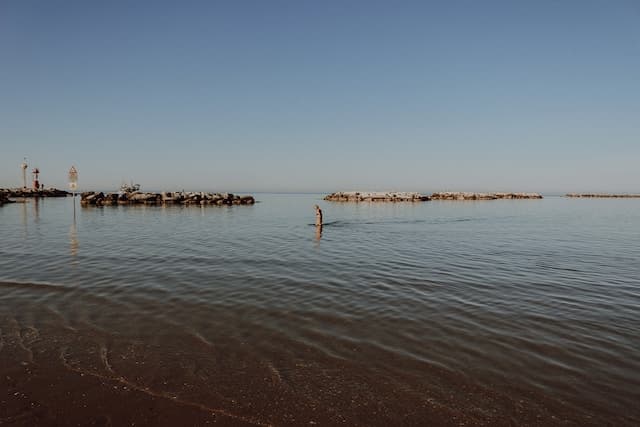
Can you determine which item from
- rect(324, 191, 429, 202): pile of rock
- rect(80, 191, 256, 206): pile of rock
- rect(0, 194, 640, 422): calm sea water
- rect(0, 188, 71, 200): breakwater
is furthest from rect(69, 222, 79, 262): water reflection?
rect(0, 188, 71, 200): breakwater

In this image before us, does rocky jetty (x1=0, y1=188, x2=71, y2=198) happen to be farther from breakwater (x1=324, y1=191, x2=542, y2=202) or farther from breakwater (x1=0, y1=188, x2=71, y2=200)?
breakwater (x1=324, y1=191, x2=542, y2=202)

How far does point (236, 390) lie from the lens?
5.51m

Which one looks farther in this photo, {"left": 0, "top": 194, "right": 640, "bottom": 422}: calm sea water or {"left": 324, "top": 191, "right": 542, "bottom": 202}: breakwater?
{"left": 324, "top": 191, "right": 542, "bottom": 202}: breakwater

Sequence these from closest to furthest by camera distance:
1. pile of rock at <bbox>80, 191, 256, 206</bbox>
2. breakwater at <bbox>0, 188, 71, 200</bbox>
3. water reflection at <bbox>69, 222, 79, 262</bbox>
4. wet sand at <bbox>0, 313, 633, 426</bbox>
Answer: wet sand at <bbox>0, 313, 633, 426</bbox>
water reflection at <bbox>69, 222, 79, 262</bbox>
pile of rock at <bbox>80, 191, 256, 206</bbox>
breakwater at <bbox>0, 188, 71, 200</bbox>

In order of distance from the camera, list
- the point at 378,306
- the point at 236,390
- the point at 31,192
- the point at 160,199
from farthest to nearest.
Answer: the point at 31,192 → the point at 160,199 → the point at 378,306 → the point at 236,390

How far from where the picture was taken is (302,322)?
8578 mm

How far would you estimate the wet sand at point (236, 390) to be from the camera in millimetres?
4855

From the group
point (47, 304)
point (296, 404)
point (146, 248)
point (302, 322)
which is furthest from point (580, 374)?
point (146, 248)

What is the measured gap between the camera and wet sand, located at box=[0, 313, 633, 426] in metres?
4.86

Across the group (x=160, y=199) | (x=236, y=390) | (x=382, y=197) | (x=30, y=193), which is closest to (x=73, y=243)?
(x=236, y=390)

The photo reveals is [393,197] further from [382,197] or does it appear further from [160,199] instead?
[160,199]

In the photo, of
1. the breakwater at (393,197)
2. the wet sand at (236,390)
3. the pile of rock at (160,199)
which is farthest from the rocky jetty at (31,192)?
the wet sand at (236,390)

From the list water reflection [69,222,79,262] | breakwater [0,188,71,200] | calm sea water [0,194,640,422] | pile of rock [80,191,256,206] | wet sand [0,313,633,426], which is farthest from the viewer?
breakwater [0,188,71,200]

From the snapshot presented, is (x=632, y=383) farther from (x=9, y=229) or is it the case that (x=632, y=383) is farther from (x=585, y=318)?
(x=9, y=229)
